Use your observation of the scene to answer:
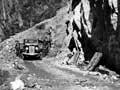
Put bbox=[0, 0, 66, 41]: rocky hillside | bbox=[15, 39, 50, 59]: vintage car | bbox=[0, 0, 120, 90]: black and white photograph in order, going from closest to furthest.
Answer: bbox=[0, 0, 120, 90]: black and white photograph
bbox=[15, 39, 50, 59]: vintage car
bbox=[0, 0, 66, 41]: rocky hillside

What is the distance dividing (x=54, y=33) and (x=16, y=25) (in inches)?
1589

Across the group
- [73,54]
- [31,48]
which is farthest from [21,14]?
[73,54]

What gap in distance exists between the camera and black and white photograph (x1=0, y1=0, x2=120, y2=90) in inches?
561

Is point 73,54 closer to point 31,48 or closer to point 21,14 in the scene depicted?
point 31,48

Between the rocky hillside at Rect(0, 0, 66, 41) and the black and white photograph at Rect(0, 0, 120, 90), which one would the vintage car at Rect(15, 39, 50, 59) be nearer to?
the black and white photograph at Rect(0, 0, 120, 90)

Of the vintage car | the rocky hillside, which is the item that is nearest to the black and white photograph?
the vintage car

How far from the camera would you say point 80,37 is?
2731cm

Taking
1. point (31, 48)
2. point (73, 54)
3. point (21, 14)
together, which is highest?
point (21, 14)

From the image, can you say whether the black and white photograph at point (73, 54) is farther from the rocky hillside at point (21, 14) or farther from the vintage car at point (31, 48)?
the rocky hillside at point (21, 14)

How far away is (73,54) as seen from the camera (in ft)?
90.8

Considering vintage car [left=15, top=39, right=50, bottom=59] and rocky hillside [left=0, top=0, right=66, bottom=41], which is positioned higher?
rocky hillside [left=0, top=0, right=66, bottom=41]

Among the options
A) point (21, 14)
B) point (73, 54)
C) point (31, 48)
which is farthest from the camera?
point (21, 14)

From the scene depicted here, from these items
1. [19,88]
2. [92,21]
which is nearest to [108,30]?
[92,21]

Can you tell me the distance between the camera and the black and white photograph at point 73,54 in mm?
14242
